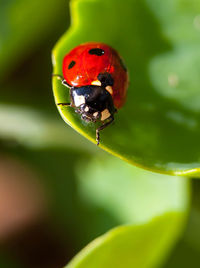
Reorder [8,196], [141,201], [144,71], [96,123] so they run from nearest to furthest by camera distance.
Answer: [96,123]
[144,71]
[141,201]
[8,196]

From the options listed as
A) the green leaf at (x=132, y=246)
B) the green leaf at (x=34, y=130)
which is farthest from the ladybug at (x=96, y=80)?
the green leaf at (x=34, y=130)

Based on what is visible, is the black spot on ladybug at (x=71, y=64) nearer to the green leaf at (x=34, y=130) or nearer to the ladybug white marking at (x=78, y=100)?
the ladybug white marking at (x=78, y=100)

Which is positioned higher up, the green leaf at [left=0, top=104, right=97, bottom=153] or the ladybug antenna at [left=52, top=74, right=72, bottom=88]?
the ladybug antenna at [left=52, top=74, right=72, bottom=88]

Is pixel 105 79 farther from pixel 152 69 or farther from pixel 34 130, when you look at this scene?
pixel 34 130

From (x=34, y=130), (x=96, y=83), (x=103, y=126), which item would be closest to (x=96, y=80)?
(x=96, y=83)

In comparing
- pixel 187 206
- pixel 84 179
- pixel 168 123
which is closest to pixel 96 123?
pixel 168 123

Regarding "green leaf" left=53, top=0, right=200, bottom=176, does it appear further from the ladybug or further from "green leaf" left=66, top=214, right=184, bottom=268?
"green leaf" left=66, top=214, right=184, bottom=268

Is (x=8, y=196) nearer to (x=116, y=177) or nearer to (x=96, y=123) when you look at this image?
(x=116, y=177)

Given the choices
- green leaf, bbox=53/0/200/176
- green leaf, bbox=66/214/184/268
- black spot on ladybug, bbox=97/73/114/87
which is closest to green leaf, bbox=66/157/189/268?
green leaf, bbox=66/214/184/268
